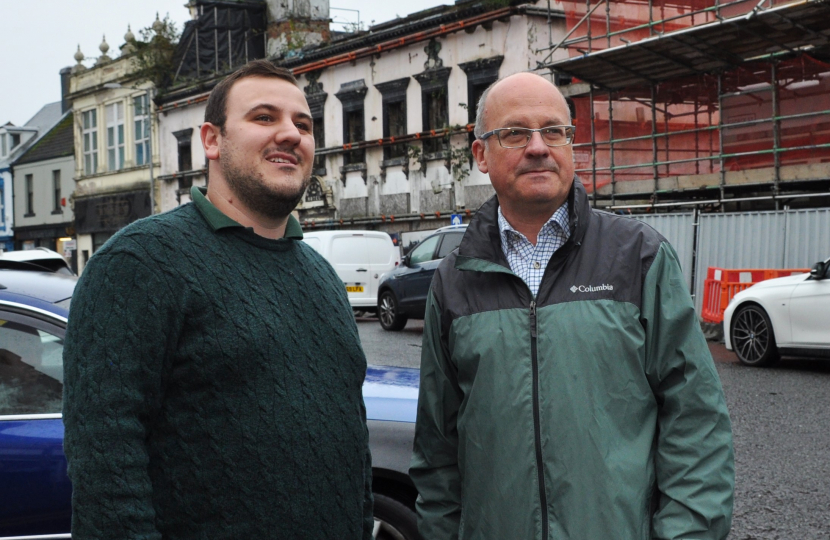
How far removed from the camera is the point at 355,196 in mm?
30656

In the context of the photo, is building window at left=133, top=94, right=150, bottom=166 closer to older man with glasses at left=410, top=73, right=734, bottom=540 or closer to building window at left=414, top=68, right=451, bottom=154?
building window at left=414, top=68, right=451, bottom=154

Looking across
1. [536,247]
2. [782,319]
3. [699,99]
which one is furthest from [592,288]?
[699,99]

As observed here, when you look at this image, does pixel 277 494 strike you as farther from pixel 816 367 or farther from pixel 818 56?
pixel 818 56

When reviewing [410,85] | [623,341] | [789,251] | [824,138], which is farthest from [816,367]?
[410,85]

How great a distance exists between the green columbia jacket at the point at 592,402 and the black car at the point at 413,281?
14.2 metres

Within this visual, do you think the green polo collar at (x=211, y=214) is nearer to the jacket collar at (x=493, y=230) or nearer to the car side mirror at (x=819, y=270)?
the jacket collar at (x=493, y=230)

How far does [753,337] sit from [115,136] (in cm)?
3632

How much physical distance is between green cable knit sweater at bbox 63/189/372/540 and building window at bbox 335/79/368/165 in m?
28.1

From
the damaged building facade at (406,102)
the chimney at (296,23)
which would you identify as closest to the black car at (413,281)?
the damaged building facade at (406,102)

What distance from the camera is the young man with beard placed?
207 cm

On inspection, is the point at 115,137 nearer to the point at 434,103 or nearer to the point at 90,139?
the point at 90,139

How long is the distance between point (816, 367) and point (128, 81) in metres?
35.9

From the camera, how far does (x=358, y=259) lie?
2095 cm

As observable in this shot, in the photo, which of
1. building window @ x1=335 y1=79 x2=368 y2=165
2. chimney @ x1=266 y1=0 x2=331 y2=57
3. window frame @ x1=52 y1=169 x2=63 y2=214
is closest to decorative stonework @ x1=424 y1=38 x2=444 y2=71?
building window @ x1=335 y1=79 x2=368 y2=165
